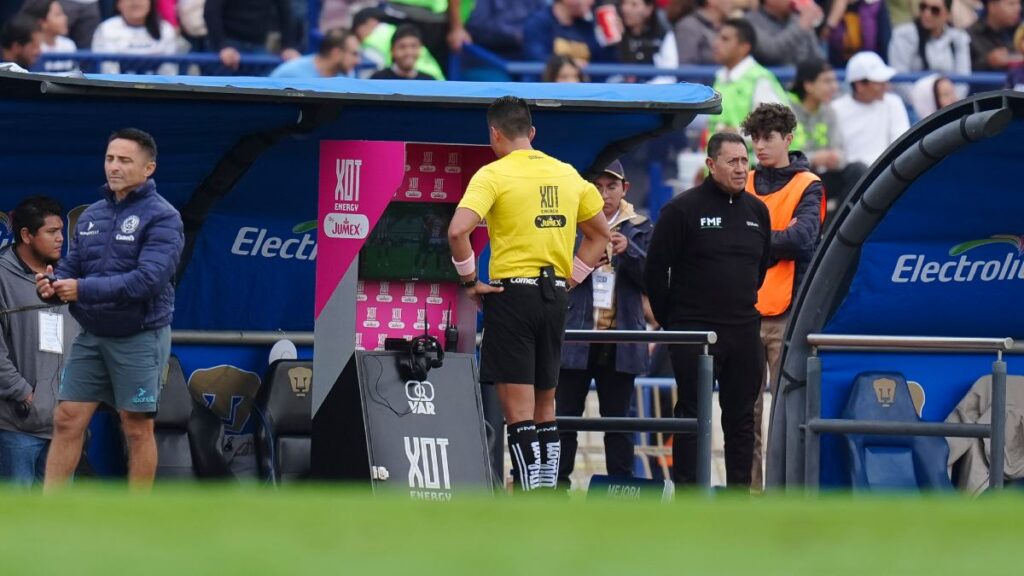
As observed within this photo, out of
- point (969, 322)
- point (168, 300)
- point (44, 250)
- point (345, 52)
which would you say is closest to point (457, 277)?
point (168, 300)

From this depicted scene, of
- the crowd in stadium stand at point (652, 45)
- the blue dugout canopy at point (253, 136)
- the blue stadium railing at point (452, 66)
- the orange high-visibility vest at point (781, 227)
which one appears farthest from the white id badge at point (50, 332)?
the blue stadium railing at point (452, 66)

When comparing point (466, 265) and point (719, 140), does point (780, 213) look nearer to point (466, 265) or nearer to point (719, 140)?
point (719, 140)

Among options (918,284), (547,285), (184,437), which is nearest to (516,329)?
(547,285)

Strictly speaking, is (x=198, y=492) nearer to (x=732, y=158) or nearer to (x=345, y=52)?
(x=732, y=158)

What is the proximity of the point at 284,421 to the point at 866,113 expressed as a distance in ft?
21.6

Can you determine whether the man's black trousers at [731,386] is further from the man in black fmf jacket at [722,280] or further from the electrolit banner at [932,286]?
the electrolit banner at [932,286]

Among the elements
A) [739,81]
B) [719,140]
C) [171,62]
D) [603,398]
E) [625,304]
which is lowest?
[603,398]

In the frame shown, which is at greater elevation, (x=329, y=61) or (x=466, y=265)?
(x=329, y=61)

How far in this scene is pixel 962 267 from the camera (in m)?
10.9

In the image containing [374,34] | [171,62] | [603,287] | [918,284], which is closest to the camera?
[918,284]

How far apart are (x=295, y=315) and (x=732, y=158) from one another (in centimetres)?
269

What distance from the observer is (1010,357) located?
1112 cm

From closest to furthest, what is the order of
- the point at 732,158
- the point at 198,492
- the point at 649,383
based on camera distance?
the point at 198,492, the point at 732,158, the point at 649,383

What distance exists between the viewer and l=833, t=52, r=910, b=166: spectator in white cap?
15.2 metres
